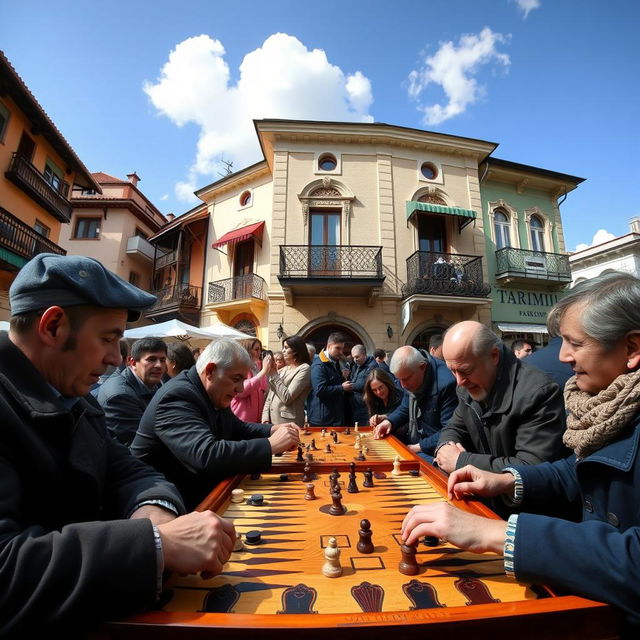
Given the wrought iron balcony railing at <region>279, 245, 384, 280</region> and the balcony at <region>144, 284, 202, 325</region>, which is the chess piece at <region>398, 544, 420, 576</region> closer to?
the wrought iron balcony railing at <region>279, 245, 384, 280</region>

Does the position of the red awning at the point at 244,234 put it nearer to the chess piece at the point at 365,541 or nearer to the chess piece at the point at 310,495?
the chess piece at the point at 310,495

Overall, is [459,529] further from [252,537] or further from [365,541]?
[252,537]

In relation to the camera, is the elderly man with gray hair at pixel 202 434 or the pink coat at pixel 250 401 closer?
the elderly man with gray hair at pixel 202 434

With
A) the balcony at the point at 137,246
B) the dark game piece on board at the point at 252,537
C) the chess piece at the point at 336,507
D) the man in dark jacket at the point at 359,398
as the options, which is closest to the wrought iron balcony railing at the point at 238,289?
the man in dark jacket at the point at 359,398

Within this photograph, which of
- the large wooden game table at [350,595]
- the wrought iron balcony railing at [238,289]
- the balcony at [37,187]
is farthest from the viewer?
the wrought iron balcony railing at [238,289]

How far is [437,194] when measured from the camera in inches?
557

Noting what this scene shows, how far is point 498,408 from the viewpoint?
2232 mm

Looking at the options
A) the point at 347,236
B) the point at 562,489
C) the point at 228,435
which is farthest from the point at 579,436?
the point at 347,236

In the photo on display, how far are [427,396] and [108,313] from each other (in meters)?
3.10

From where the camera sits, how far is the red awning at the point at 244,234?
13848mm

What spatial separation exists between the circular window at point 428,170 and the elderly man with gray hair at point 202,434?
558 inches

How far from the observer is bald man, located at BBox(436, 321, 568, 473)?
204cm

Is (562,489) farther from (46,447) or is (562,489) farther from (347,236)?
(347,236)

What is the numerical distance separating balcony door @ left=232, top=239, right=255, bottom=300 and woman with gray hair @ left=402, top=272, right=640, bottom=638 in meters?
12.8
